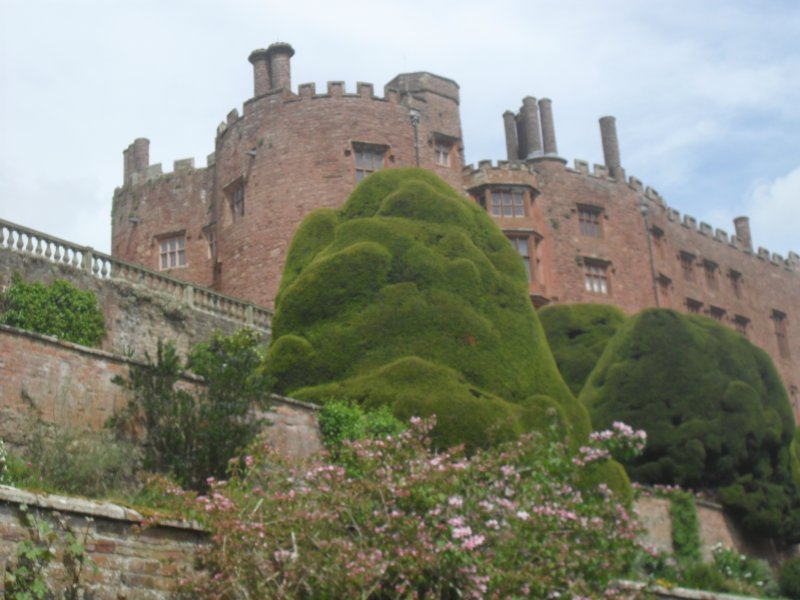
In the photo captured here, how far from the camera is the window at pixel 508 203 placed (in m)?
37.2

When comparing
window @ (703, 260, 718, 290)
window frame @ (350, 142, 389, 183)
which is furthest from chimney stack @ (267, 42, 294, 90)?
window @ (703, 260, 718, 290)

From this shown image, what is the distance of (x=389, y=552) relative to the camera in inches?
452

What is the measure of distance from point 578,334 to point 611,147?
13.8 metres

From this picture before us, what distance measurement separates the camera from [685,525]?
22922mm

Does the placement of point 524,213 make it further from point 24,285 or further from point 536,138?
point 24,285

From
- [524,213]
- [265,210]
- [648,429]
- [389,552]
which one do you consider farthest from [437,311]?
[524,213]

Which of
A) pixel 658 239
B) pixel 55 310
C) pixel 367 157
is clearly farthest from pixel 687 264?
pixel 55 310

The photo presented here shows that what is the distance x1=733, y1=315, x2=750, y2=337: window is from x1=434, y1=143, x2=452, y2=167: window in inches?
641

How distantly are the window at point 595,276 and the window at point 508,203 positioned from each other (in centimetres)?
296

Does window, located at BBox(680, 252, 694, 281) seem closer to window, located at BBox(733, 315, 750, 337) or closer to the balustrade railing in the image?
window, located at BBox(733, 315, 750, 337)

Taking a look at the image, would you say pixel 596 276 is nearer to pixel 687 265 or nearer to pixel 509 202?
pixel 509 202

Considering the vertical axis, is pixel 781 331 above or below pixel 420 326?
above

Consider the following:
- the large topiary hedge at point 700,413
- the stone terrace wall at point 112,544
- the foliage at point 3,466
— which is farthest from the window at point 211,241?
the stone terrace wall at point 112,544

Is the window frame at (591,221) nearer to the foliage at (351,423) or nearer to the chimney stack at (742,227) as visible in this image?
the chimney stack at (742,227)
